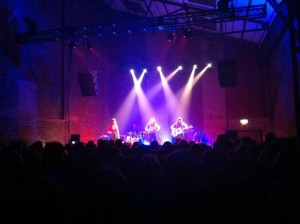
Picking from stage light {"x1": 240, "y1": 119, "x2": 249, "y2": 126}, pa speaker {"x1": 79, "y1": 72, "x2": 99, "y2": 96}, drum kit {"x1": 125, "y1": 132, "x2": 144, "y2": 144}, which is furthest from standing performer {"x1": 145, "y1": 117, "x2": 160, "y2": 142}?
stage light {"x1": 240, "y1": 119, "x2": 249, "y2": 126}

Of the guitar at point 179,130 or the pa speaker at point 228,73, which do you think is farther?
the guitar at point 179,130

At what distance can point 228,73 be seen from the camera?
11.2 meters

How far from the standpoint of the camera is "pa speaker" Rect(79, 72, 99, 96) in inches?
494

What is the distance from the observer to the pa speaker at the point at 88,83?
12.5 m

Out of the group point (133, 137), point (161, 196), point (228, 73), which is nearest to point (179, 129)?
point (133, 137)

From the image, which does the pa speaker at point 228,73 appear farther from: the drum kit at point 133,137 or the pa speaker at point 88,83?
the drum kit at point 133,137

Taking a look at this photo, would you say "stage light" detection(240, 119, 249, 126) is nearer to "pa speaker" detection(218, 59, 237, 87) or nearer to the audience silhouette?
"pa speaker" detection(218, 59, 237, 87)

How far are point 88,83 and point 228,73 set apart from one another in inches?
215

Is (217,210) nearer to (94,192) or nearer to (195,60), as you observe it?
(94,192)

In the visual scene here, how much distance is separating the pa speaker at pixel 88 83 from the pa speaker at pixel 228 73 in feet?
16.1

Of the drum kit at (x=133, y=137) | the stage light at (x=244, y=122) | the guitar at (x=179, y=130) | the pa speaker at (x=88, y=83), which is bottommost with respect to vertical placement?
the drum kit at (x=133, y=137)

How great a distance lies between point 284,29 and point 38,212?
34.1ft

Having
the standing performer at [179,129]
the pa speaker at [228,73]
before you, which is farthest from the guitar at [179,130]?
the pa speaker at [228,73]

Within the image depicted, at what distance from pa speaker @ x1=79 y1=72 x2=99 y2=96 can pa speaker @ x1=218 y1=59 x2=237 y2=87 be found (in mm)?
4911
